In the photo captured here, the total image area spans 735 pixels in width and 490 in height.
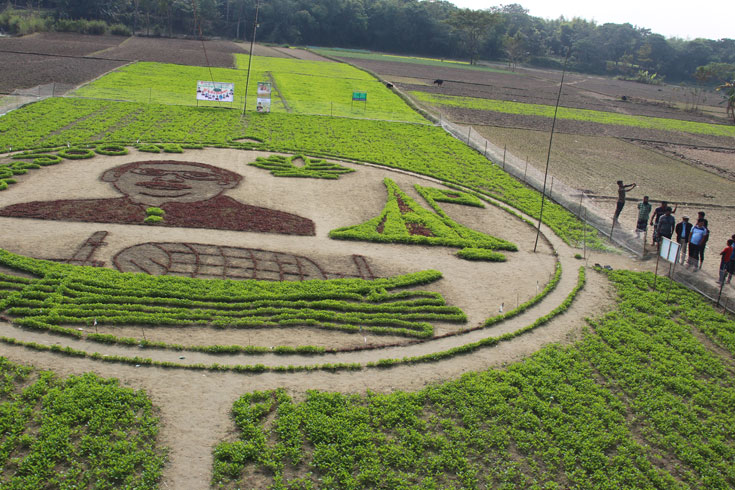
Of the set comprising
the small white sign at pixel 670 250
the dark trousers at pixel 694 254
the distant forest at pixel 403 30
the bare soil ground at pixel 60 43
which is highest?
the distant forest at pixel 403 30

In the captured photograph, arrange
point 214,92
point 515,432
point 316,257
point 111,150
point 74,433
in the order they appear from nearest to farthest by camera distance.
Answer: point 74,433 < point 515,432 < point 316,257 < point 111,150 < point 214,92

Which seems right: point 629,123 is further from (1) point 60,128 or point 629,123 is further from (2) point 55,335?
(2) point 55,335

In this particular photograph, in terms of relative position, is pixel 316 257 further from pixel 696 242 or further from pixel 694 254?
pixel 694 254

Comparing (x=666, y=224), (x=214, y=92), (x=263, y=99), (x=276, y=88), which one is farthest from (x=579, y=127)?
(x=666, y=224)

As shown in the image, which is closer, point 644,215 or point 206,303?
point 206,303

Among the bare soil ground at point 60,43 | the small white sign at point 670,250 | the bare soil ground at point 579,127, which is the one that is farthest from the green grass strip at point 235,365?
the bare soil ground at point 60,43

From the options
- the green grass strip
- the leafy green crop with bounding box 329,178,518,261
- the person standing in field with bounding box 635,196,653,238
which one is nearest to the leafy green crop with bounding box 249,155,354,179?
the leafy green crop with bounding box 329,178,518,261

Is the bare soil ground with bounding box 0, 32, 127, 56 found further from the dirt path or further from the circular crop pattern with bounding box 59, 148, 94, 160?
the dirt path

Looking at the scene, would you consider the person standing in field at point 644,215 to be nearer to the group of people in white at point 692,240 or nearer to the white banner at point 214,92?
the group of people in white at point 692,240
